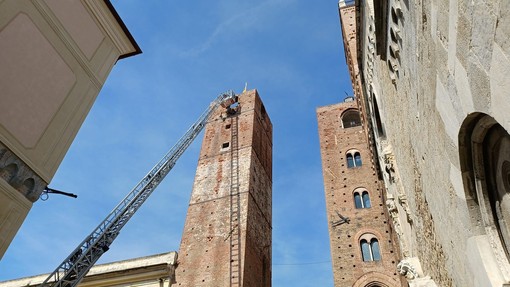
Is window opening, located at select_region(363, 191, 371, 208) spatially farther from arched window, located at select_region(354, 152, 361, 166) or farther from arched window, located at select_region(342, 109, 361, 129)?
arched window, located at select_region(342, 109, 361, 129)

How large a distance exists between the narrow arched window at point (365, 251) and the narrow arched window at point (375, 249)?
14cm

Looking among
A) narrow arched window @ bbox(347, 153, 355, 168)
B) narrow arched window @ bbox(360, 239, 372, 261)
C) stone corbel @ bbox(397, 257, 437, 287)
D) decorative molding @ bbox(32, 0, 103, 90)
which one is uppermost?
narrow arched window @ bbox(347, 153, 355, 168)

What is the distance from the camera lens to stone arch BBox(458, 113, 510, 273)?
8.18 feet

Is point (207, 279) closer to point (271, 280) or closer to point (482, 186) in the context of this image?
point (271, 280)

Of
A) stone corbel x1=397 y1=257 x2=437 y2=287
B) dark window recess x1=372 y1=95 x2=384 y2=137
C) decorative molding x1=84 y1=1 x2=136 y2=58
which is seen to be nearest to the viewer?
decorative molding x1=84 y1=1 x2=136 y2=58

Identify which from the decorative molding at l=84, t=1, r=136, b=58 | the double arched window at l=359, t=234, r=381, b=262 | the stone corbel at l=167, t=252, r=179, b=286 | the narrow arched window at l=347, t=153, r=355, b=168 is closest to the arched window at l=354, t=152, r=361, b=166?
the narrow arched window at l=347, t=153, r=355, b=168

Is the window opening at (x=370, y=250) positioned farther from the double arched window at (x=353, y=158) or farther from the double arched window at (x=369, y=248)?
the double arched window at (x=353, y=158)

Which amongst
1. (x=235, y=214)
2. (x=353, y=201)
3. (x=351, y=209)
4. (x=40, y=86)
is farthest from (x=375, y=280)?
(x=40, y=86)

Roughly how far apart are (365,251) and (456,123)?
13.2m

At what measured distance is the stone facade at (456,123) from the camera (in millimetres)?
1985

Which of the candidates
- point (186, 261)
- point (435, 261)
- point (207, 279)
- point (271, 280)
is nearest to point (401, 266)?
point (435, 261)

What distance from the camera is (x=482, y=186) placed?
2742 mm

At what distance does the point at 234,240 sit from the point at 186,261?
68.3 inches

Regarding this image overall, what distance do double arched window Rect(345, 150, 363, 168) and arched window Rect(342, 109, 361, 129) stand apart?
6.52ft
